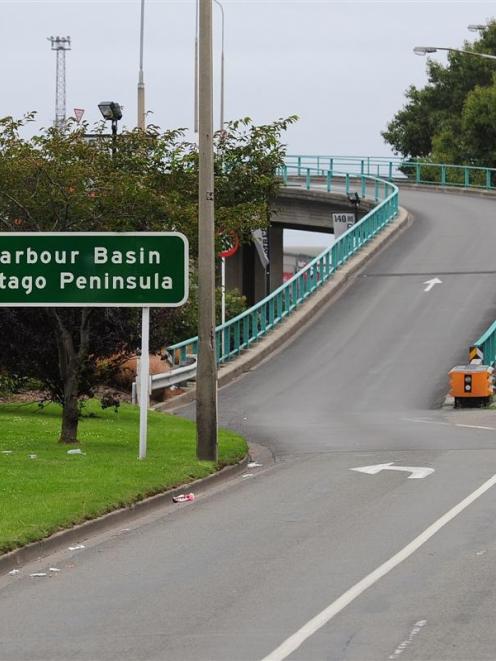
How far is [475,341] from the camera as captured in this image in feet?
118

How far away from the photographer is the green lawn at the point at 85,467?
14945 mm

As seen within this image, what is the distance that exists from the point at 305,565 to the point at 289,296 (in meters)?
28.6

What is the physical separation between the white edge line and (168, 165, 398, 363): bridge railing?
64.1ft

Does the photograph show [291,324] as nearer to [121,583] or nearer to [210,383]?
[210,383]

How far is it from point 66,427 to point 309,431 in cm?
506

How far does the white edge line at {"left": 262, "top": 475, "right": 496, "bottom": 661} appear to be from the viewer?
375 inches

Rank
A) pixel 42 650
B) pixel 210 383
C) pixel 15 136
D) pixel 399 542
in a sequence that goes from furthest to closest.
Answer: pixel 15 136, pixel 210 383, pixel 399 542, pixel 42 650

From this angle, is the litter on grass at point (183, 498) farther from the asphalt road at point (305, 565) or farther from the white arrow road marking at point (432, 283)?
the white arrow road marking at point (432, 283)

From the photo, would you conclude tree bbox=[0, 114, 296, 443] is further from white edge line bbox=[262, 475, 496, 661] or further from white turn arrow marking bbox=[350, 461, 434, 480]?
white edge line bbox=[262, 475, 496, 661]

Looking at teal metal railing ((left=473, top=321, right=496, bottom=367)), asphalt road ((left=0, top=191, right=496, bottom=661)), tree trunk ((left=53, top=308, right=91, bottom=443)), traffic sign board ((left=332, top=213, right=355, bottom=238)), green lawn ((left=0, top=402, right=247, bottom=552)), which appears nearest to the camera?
asphalt road ((left=0, top=191, right=496, bottom=661))

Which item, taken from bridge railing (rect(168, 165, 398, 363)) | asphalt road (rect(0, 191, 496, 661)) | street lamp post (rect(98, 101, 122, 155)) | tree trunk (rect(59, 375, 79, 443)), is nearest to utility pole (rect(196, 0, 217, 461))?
asphalt road (rect(0, 191, 496, 661))

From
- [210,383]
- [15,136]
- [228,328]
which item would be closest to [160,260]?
[210,383]

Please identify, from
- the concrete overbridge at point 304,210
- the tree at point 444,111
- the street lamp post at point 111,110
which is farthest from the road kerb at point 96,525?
the tree at point 444,111

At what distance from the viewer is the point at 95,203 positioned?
869 inches
